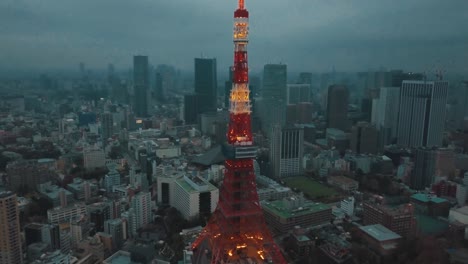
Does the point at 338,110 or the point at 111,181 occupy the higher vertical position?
the point at 338,110

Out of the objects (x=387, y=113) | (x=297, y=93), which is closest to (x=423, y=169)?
(x=387, y=113)

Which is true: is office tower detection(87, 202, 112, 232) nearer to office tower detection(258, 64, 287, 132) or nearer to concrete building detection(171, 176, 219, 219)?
concrete building detection(171, 176, 219, 219)

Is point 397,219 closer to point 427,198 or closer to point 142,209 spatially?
point 427,198

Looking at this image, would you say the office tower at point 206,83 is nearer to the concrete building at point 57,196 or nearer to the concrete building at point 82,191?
the concrete building at point 82,191

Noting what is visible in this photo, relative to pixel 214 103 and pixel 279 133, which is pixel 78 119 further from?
pixel 279 133

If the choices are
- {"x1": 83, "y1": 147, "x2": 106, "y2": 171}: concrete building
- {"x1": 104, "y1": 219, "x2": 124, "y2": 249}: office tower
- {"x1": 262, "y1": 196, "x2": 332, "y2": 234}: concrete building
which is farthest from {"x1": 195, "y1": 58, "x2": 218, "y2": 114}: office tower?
{"x1": 104, "y1": 219, "x2": 124, "y2": 249}: office tower

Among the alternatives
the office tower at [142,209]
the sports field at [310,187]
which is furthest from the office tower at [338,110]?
the office tower at [142,209]
